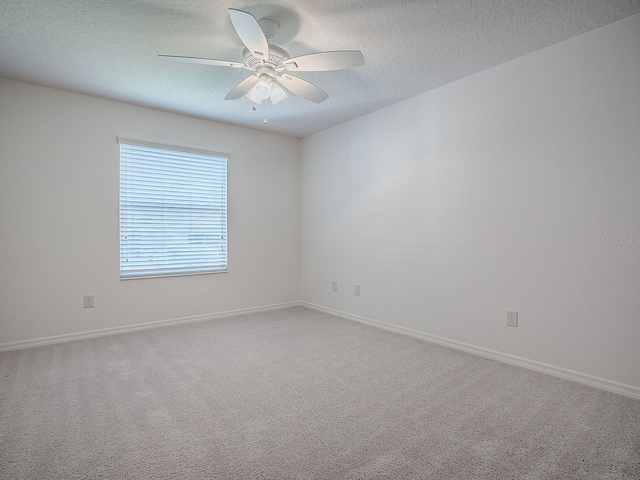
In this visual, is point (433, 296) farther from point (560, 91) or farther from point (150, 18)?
point (150, 18)

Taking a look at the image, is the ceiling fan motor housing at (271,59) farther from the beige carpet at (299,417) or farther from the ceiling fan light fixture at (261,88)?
the beige carpet at (299,417)

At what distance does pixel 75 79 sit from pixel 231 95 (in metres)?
1.53

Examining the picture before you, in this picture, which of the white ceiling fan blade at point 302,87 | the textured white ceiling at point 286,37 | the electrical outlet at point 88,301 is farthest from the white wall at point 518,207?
the electrical outlet at point 88,301

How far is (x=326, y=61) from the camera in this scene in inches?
84.5

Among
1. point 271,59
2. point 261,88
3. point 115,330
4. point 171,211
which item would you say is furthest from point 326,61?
point 115,330

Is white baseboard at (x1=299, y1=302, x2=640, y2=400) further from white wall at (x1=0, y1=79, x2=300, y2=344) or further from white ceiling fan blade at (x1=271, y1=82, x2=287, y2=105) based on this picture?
white ceiling fan blade at (x1=271, y1=82, x2=287, y2=105)

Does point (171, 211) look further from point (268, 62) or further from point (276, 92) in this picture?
point (268, 62)

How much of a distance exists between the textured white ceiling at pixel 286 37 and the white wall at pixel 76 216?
333mm

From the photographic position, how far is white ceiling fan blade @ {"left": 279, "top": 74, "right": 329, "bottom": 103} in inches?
97.7

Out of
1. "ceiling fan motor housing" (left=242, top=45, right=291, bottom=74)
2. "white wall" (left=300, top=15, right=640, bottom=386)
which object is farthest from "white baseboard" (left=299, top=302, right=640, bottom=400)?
"ceiling fan motor housing" (left=242, top=45, right=291, bottom=74)

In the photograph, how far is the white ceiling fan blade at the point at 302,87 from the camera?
248 centimetres

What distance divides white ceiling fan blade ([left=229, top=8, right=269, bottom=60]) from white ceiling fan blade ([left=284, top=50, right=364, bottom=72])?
184 mm

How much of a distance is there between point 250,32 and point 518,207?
7.52ft

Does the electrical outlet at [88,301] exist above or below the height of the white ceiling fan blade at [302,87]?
below
